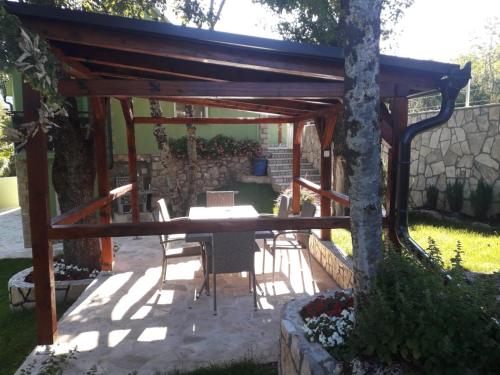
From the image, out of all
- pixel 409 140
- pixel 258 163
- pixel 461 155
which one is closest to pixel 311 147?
pixel 258 163

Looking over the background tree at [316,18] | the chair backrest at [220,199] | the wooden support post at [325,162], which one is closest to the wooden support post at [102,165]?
the chair backrest at [220,199]

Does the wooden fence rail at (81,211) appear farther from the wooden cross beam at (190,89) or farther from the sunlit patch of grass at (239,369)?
the sunlit patch of grass at (239,369)

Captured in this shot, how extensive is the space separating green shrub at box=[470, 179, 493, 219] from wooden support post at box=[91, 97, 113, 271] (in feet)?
22.7

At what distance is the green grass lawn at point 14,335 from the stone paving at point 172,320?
0.49 m

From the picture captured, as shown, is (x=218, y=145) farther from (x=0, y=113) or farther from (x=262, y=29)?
(x=0, y=113)

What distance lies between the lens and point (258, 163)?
12797mm

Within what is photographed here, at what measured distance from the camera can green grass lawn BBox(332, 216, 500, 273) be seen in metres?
5.18

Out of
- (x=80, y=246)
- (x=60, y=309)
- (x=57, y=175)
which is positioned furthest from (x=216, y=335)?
(x=57, y=175)

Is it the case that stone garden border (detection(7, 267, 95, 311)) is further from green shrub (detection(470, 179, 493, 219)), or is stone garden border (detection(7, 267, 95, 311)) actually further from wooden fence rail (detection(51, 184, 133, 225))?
green shrub (detection(470, 179, 493, 219))

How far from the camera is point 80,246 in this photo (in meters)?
5.58

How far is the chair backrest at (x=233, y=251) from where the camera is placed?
13.6 ft

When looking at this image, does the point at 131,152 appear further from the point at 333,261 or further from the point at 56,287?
the point at 333,261

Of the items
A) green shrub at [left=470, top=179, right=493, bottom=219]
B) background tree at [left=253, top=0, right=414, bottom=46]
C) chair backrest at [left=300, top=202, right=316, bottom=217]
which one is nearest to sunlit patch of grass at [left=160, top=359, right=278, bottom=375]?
chair backrest at [left=300, top=202, right=316, bottom=217]

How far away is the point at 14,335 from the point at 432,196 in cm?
841
